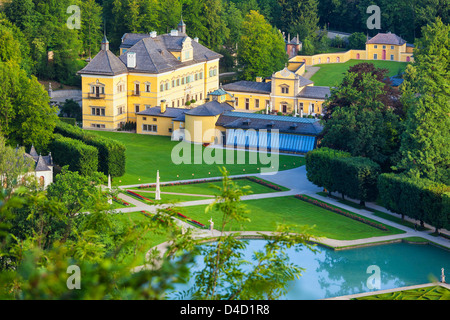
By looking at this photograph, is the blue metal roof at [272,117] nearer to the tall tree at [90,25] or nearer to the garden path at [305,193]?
the garden path at [305,193]

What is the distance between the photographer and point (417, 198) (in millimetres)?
51875

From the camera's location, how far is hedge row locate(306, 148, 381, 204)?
57.2 meters

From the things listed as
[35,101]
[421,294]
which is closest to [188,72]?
[35,101]

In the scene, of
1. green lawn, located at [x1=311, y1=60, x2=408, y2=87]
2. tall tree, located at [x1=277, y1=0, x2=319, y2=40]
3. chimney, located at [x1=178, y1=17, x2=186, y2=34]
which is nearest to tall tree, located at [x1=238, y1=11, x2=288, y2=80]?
green lawn, located at [x1=311, y1=60, x2=408, y2=87]

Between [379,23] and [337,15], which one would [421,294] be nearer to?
[379,23]

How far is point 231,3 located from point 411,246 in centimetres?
7795

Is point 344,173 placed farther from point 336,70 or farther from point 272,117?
point 336,70

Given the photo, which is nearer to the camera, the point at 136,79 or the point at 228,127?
the point at 228,127

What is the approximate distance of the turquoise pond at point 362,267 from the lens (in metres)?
42.9

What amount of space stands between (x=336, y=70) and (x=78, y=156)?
56.5 m

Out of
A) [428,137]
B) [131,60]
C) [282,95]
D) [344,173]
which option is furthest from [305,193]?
[282,95]

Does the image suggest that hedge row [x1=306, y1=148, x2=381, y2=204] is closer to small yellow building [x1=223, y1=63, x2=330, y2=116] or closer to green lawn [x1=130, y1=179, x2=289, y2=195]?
green lawn [x1=130, y1=179, x2=289, y2=195]

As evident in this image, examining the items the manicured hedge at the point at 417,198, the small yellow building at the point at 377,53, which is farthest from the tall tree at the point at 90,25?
the manicured hedge at the point at 417,198

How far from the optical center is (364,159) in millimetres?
59094
